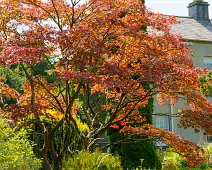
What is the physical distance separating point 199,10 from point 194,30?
3231 millimetres

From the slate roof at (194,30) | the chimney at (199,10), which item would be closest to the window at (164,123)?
the slate roof at (194,30)

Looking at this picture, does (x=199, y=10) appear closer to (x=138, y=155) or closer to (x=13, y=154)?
(x=138, y=155)

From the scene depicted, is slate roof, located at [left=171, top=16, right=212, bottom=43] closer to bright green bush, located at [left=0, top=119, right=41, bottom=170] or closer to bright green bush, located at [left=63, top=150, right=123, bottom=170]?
bright green bush, located at [left=63, top=150, right=123, bottom=170]

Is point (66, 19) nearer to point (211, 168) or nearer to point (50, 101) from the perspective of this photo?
point (50, 101)

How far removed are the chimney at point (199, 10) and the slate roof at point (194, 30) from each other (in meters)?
0.75

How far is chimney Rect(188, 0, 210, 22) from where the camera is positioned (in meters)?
29.5

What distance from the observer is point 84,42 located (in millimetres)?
8148

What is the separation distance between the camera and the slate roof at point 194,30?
26000mm

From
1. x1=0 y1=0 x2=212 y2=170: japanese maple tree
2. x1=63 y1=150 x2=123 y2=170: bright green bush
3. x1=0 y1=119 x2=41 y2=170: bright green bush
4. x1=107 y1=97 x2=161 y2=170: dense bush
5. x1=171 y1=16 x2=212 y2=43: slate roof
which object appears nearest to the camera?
x1=0 y1=119 x2=41 y2=170: bright green bush

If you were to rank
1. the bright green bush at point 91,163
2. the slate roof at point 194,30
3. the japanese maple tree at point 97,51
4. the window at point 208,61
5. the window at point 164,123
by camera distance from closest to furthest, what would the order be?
the japanese maple tree at point 97,51 → the bright green bush at point 91,163 → the window at point 164,123 → the slate roof at point 194,30 → the window at point 208,61

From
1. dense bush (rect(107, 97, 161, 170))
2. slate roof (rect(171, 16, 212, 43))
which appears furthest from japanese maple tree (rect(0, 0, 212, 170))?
slate roof (rect(171, 16, 212, 43))

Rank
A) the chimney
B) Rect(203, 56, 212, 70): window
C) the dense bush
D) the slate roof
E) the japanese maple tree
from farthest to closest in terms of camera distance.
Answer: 1. the chimney
2. Rect(203, 56, 212, 70): window
3. the slate roof
4. the dense bush
5. the japanese maple tree

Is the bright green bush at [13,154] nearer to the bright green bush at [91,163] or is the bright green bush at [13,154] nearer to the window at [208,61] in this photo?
the bright green bush at [91,163]

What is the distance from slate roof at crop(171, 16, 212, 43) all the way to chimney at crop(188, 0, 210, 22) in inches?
29.4
